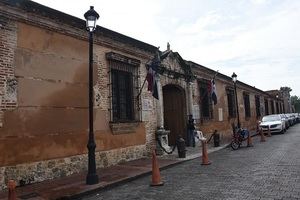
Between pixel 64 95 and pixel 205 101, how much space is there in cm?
1285

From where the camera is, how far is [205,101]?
2269 cm

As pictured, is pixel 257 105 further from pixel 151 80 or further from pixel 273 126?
pixel 151 80

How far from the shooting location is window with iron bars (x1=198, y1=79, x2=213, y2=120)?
21.7 m

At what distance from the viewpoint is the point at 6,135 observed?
371 inches

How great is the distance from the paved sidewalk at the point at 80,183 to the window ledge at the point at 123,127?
47.0 inches

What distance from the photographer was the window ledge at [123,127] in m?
13.2

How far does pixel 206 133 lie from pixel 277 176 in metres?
12.4

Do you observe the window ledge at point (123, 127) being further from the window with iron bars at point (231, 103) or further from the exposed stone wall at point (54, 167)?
the window with iron bars at point (231, 103)

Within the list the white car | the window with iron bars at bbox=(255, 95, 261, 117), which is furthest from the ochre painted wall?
the window with iron bars at bbox=(255, 95, 261, 117)

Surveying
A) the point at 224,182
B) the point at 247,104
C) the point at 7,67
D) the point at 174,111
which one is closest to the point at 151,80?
the point at 174,111

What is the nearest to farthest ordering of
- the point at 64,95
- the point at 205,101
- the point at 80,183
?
the point at 80,183 < the point at 64,95 < the point at 205,101

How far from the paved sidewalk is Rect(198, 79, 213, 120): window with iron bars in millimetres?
8954

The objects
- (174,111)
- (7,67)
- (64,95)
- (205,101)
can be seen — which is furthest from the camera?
(205,101)

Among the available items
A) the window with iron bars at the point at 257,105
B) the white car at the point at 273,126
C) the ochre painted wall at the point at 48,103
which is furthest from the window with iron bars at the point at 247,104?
the ochre painted wall at the point at 48,103
